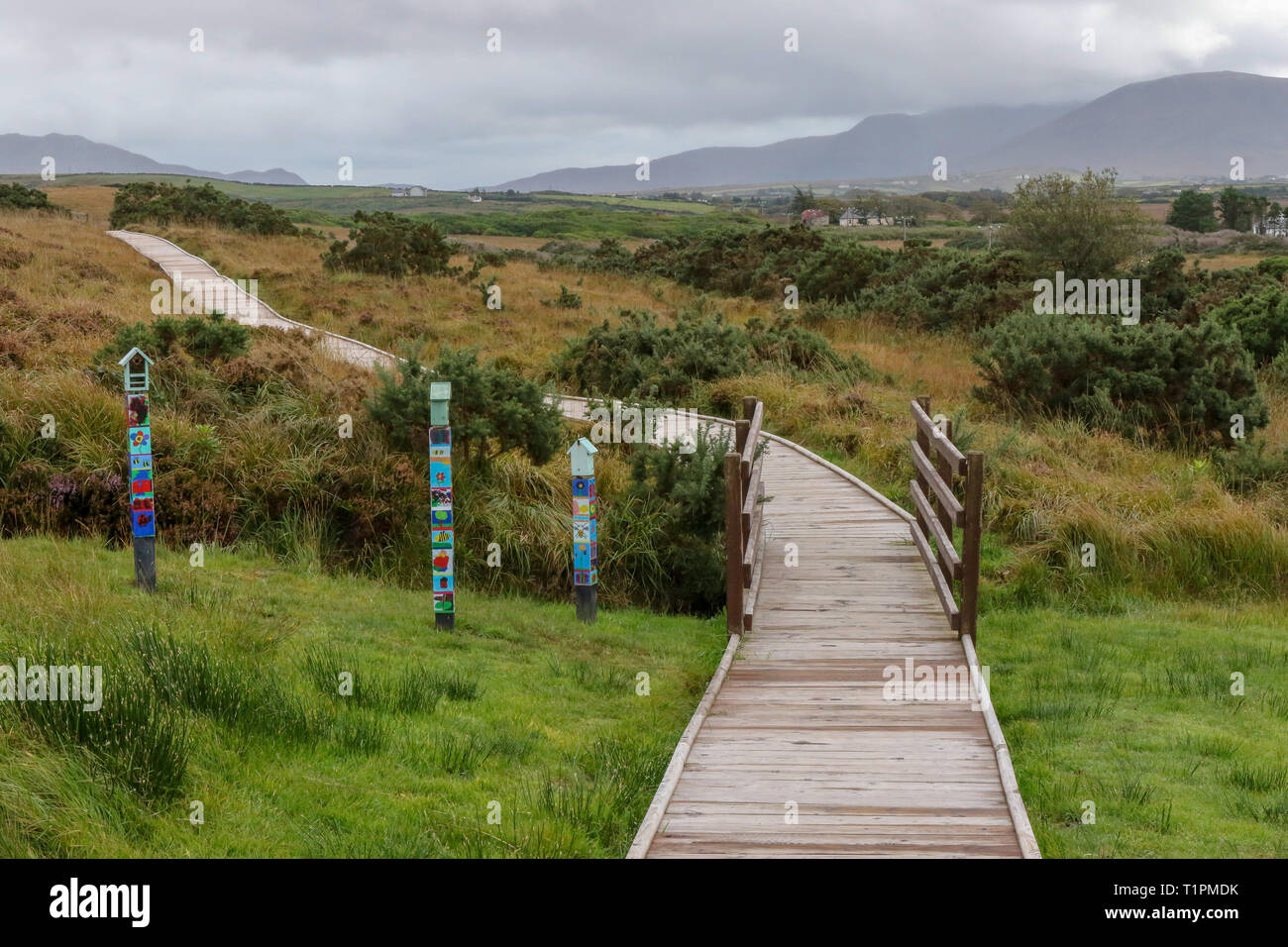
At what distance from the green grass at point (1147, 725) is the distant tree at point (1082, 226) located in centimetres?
2819

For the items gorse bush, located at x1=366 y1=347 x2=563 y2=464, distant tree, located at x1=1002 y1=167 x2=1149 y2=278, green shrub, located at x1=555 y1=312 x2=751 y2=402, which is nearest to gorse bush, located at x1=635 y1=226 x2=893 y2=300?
distant tree, located at x1=1002 y1=167 x2=1149 y2=278

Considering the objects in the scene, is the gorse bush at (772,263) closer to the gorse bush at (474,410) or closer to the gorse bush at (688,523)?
the gorse bush at (474,410)

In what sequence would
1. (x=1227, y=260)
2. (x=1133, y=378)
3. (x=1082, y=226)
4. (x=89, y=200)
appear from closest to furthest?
1. (x=1133, y=378)
2. (x=1082, y=226)
3. (x=1227, y=260)
4. (x=89, y=200)

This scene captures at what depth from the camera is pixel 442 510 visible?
8945 millimetres

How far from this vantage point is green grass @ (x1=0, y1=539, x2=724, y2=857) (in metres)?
4.66

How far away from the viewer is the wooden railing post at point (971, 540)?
8.59m

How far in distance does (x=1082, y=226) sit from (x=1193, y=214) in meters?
49.5

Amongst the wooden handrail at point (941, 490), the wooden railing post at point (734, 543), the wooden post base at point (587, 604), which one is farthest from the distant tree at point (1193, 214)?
the wooden post base at point (587, 604)

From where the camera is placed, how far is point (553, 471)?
12.6 meters

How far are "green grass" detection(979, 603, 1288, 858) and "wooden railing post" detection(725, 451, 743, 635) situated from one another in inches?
79.1

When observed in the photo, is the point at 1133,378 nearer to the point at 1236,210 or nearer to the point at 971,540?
the point at 971,540

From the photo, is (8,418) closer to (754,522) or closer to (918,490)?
(754,522)

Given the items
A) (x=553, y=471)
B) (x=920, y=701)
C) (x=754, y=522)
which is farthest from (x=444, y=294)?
(x=920, y=701)

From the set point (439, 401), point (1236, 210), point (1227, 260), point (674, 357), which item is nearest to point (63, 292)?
point (674, 357)
